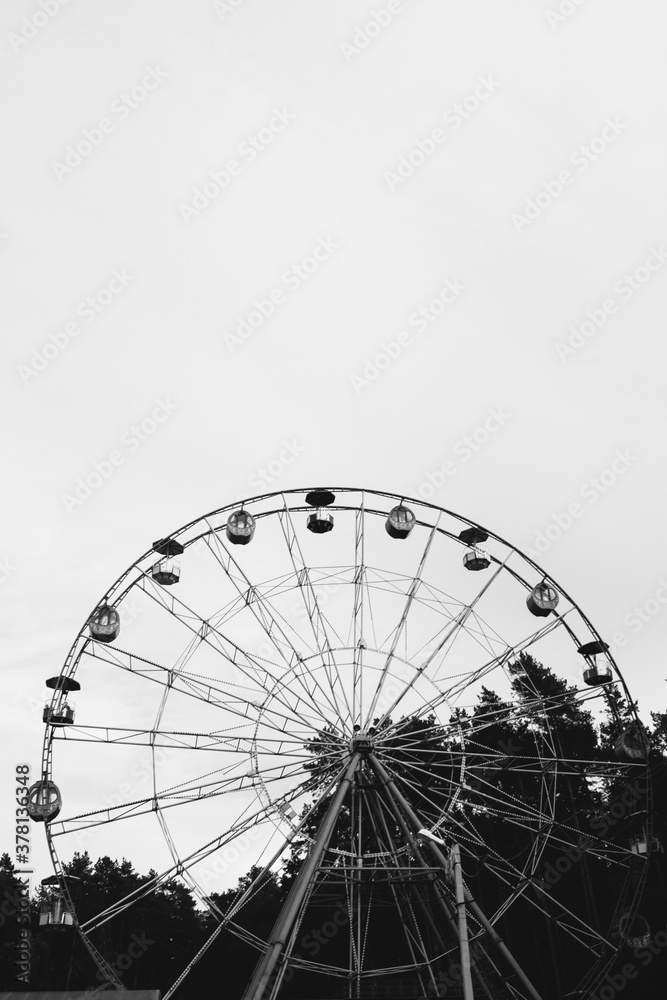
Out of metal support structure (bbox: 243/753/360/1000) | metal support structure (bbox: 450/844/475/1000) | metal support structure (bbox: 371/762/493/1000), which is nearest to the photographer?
metal support structure (bbox: 450/844/475/1000)

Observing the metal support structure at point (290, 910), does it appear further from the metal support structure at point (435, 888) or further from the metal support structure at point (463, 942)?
the metal support structure at point (463, 942)

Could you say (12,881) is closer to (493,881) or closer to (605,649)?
(493,881)

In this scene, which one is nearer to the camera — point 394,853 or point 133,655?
point 394,853

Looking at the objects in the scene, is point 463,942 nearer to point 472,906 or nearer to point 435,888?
point 472,906

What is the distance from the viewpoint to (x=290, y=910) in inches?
717

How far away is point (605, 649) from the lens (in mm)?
24188

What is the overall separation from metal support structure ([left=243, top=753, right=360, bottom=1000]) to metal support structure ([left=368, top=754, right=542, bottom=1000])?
108 centimetres

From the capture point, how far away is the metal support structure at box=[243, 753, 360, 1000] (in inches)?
688

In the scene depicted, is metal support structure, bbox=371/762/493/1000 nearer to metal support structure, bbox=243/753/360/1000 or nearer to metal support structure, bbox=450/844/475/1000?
metal support structure, bbox=243/753/360/1000

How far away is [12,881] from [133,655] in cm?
4232

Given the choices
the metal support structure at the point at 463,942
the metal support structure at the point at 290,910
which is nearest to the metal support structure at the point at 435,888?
the metal support structure at the point at 290,910

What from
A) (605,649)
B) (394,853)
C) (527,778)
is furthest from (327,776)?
(527,778)

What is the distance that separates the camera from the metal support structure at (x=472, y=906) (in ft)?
62.6

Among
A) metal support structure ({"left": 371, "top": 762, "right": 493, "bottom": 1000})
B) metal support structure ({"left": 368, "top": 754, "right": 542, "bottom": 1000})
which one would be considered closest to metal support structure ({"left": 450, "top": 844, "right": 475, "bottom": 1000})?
metal support structure ({"left": 368, "top": 754, "right": 542, "bottom": 1000})
